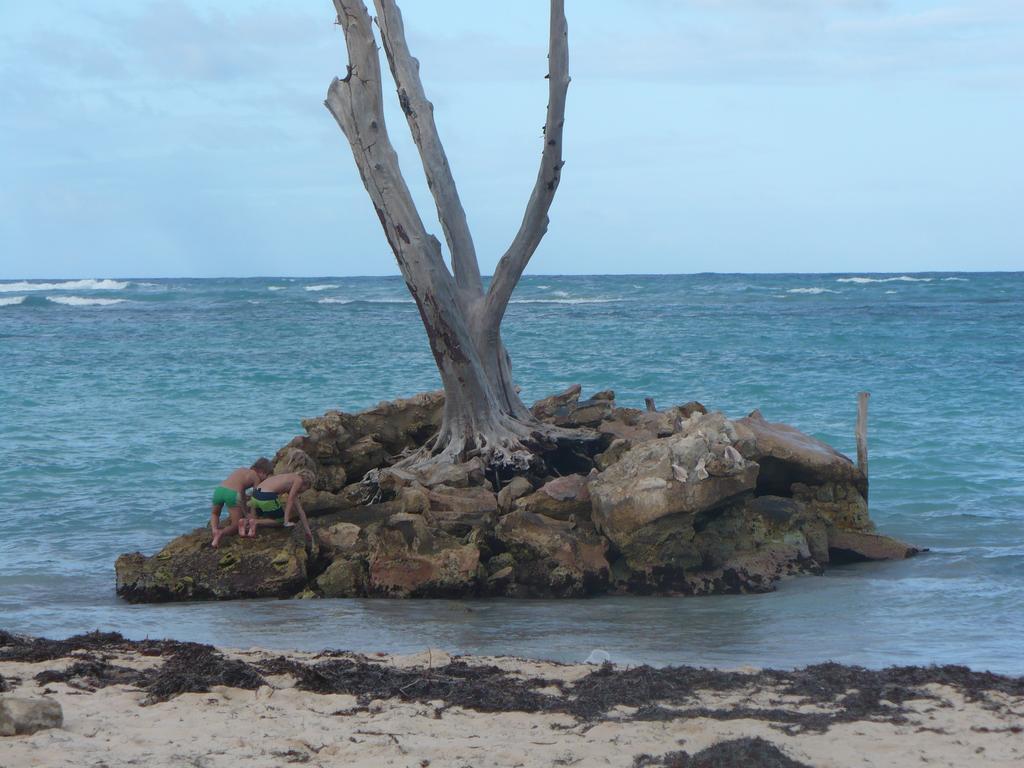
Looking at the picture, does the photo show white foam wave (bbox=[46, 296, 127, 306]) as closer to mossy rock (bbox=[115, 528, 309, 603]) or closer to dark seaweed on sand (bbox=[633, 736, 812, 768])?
mossy rock (bbox=[115, 528, 309, 603])

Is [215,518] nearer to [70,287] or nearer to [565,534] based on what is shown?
[565,534]

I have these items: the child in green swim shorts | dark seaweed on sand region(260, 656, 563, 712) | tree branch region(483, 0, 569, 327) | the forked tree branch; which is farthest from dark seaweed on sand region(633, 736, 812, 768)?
the forked tree branch

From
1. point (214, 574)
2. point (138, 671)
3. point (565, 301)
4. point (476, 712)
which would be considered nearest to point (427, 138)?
point (214, 574)

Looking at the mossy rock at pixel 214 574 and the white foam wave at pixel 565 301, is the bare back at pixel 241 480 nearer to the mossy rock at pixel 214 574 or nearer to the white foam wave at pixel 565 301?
the mossy rock at pixel 214 574

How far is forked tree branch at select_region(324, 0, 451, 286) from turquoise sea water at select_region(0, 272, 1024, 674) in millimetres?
3448

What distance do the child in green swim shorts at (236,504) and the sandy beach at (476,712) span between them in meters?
2.60

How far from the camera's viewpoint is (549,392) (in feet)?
72.6

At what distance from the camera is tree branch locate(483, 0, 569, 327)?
1049 cm

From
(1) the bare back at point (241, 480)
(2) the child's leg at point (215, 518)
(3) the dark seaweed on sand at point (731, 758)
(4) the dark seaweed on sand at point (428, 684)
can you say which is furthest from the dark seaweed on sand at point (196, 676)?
(1) the bare back at point (241, 480)

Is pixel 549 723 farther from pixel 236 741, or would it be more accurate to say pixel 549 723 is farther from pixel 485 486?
pixel 485 486

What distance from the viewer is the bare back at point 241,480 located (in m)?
9.95

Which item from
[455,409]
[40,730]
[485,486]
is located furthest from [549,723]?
[455,409]

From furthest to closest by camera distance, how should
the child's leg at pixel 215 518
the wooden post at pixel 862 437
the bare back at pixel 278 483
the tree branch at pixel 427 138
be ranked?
the wooden post at pixel 862 437 → the tree branch at pixel 427 138 → the bare back at pixel 278 483 → the child's leg at pixel 215 518

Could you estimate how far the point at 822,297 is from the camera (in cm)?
5281
